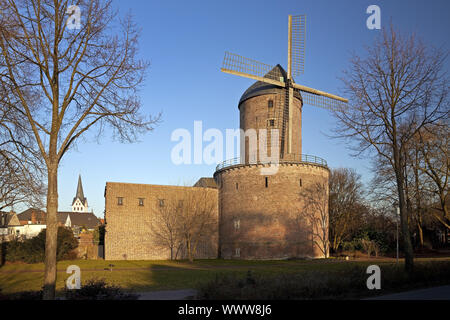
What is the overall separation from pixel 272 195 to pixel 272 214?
1752 millimetres

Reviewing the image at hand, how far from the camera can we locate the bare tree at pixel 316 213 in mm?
33219

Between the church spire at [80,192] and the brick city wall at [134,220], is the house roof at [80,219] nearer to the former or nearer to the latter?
the church spire at [80,192]

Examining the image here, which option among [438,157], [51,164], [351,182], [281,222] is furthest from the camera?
[351,182]

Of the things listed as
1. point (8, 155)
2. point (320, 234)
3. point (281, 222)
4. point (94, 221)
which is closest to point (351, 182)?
point (320, 234)

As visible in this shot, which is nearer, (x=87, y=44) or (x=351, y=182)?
(x=87, y=44)

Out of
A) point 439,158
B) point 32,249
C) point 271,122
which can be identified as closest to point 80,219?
point 32,249

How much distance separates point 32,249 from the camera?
105 feet

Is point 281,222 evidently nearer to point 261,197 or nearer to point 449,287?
point 261,197

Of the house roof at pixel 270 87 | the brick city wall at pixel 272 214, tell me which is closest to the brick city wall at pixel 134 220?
the brick city wall at pixel 272 214

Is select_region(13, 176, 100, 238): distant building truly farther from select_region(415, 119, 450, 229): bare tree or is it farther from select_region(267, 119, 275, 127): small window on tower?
select_region(415, 119, 450, 229): bare tree

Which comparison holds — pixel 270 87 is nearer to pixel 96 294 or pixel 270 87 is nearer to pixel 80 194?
pixel 96 294

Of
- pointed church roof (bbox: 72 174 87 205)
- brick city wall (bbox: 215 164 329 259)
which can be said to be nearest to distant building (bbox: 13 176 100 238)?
pointed church roof (bbox: 72 174 87 205)

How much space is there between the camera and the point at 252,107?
117ft
